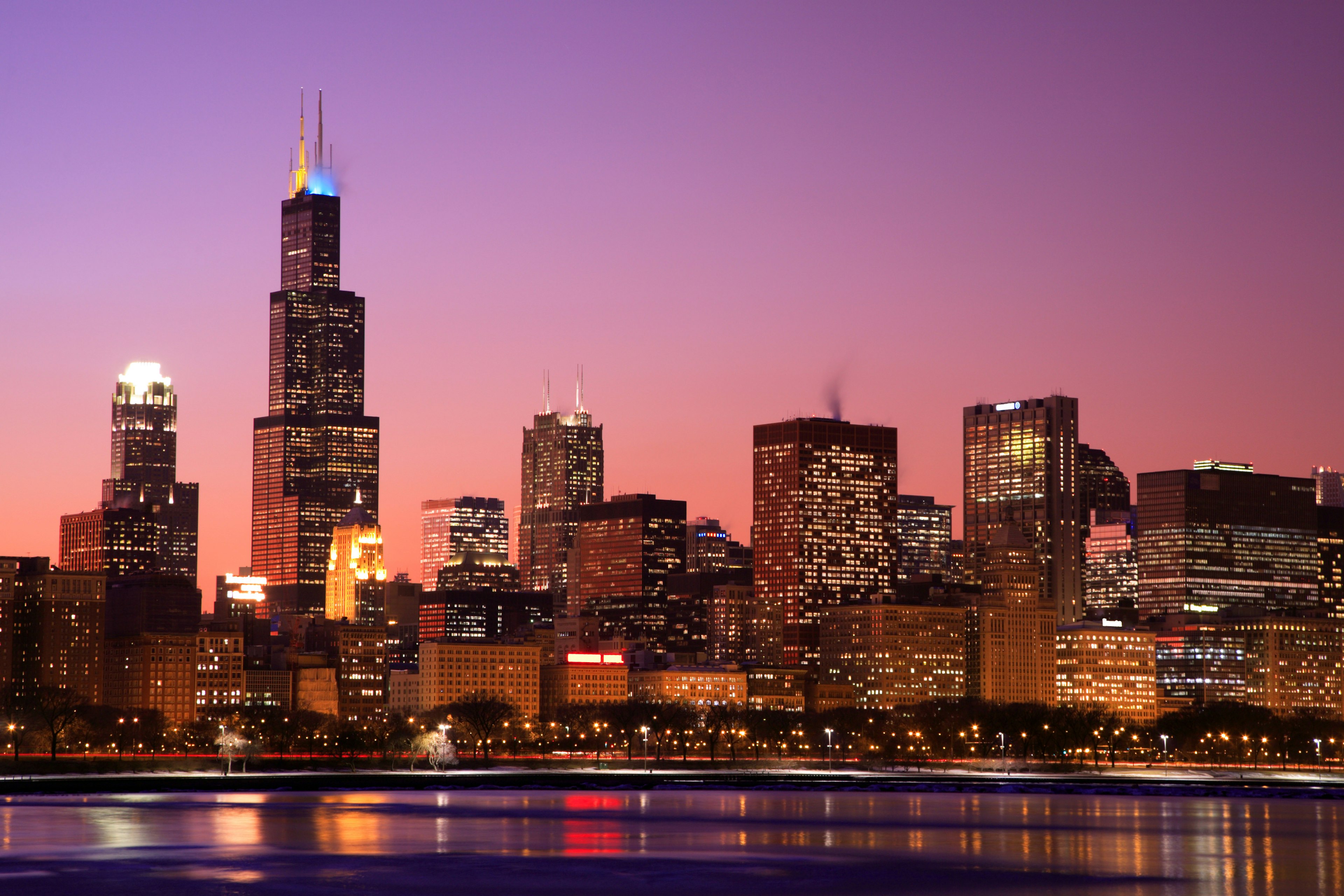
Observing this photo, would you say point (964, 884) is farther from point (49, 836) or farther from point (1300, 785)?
point (1300, 785)

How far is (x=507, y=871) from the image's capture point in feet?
323

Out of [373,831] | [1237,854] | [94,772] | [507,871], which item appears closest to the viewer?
[507,871]

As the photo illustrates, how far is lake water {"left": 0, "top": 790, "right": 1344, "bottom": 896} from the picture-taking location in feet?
307

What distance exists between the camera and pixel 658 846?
368ft

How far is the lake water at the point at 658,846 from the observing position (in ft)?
307

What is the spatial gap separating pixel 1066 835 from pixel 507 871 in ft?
127

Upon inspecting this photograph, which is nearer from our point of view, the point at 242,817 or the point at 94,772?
the point at 242,817

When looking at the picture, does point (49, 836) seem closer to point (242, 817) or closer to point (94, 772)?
point (242, 817)

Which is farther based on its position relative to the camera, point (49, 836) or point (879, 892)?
point (49, 836)

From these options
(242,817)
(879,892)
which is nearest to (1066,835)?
(879,892)

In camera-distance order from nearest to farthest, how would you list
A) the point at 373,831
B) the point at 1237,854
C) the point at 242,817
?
1. the point at 1237,854
2. the point at 373,831
3. the point at 242,817

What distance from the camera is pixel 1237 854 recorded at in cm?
11019

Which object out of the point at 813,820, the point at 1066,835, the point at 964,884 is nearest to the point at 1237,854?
the point at 1066,835

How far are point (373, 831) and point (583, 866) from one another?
24.6 m
